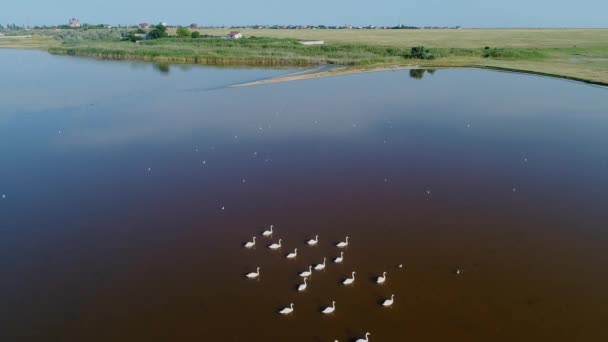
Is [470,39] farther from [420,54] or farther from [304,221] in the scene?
[304,221]

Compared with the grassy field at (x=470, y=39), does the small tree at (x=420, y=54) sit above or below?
below

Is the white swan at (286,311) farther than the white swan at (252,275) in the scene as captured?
No

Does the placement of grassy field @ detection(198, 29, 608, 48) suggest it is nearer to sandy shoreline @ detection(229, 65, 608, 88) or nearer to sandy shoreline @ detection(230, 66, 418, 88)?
sandy shoreline @ detection(229, 65, 608, 88)

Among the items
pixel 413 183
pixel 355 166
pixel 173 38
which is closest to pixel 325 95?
pixel 355 166

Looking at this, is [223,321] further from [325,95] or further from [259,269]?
[325,95]

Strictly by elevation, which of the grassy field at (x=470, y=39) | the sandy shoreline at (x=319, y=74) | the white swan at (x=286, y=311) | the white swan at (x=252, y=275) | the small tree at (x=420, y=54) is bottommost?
the white swan at (x=286, y=311)

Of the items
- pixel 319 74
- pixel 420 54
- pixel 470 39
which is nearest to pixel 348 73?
pixel 319 74

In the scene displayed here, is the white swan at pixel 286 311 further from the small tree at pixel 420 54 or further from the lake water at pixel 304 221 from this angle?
the small tree at pixel 420 54

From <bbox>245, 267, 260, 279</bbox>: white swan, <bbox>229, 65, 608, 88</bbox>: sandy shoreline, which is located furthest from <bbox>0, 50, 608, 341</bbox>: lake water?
<bbox>229, 65, 608, 88</bbox>: sandy shoreline

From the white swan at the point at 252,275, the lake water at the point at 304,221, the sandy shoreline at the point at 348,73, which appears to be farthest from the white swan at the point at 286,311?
the sandy shoreline at the point at 348,73
